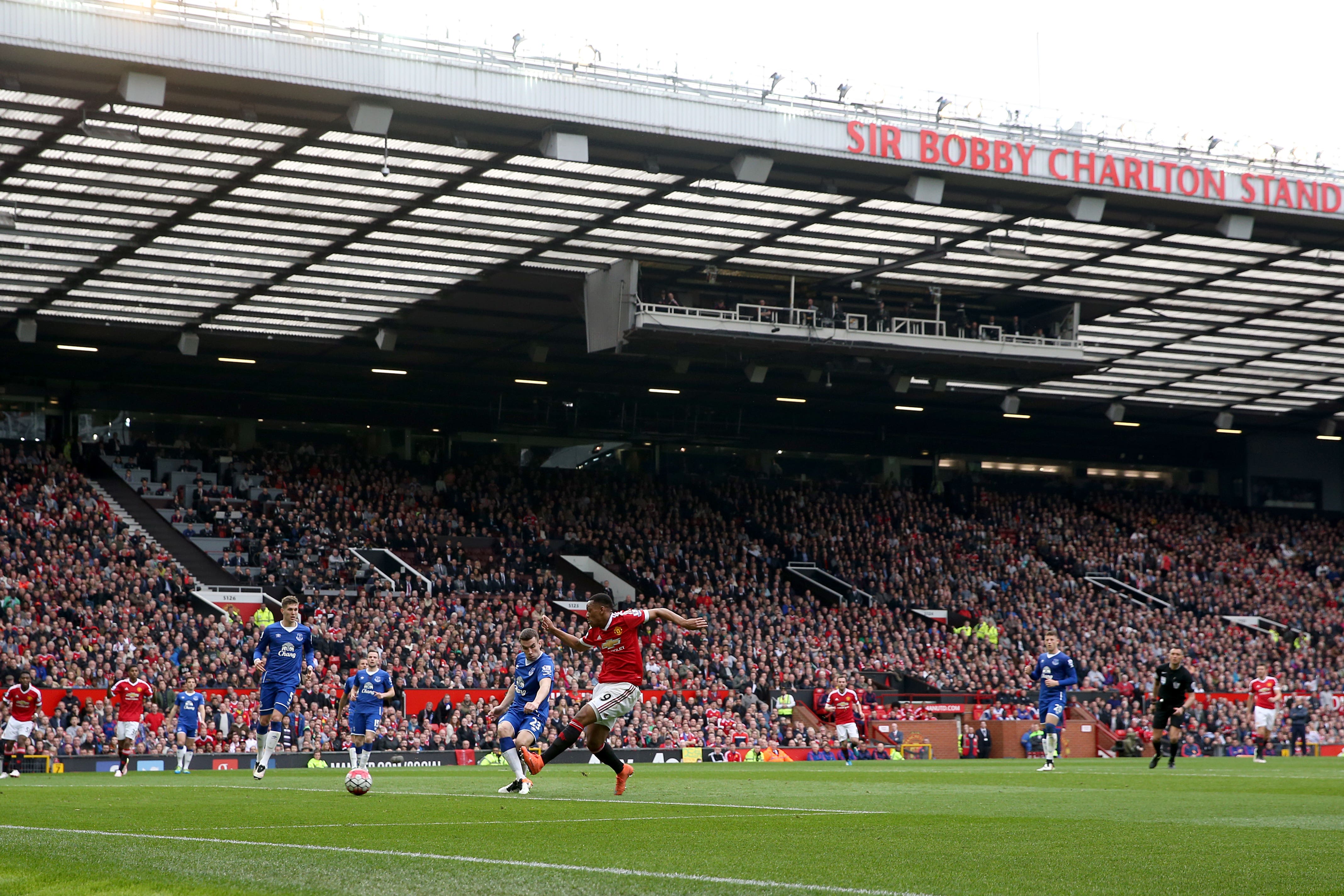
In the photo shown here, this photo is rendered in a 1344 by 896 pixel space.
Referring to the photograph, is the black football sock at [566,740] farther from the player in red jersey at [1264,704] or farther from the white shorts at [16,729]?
the player in red jersey at [1264,704]

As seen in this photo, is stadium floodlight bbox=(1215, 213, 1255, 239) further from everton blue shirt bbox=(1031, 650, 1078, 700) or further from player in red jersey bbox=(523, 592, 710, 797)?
player in red jersey bbox=(523, 592, 710, 797)

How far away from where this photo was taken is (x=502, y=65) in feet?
87.7

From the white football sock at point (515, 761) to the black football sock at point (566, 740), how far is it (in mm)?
875

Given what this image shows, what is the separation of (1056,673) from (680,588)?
69.2ft

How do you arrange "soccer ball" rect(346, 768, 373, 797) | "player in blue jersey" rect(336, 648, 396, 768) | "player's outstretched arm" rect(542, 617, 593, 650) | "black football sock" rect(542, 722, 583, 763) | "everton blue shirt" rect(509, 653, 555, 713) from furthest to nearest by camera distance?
"player in blue jersey" rect(336, 648, 396, 768) < "everton blue shirt" rect(509, 653, 555, 713) < "soccer ball" rect(346, 768, 373, 797) < "black football sock" rect(542, 722, 583, 763) < "player's outstretched arm" rect(542, 617, 593, 650)

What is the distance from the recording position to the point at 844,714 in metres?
31.6

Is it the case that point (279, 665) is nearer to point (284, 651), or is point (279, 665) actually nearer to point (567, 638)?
point (284, 651)

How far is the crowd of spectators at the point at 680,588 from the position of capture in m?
34.8

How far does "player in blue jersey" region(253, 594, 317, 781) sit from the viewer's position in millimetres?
19234

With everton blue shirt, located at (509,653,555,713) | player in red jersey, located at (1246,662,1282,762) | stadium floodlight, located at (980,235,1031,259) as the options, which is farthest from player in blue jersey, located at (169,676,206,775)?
player in red jersey, located at (1246,662,1282,762)

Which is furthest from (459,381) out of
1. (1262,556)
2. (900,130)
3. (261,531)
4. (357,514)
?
(1262,556)

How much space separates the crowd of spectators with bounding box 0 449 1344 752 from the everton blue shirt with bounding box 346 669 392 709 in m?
10.5

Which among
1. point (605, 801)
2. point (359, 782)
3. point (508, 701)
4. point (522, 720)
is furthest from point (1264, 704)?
point (359, 782)

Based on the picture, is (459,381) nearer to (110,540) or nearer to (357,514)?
(357,514)
